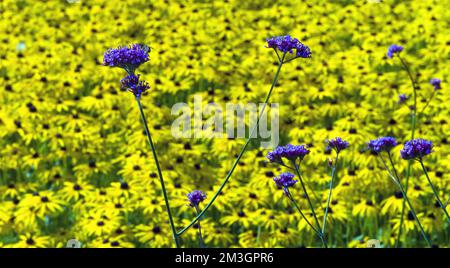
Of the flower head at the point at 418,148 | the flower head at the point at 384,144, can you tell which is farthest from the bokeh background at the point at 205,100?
the flower head at the point at 418,148

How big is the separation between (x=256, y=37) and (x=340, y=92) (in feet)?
6.51

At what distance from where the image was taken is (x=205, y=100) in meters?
7.96

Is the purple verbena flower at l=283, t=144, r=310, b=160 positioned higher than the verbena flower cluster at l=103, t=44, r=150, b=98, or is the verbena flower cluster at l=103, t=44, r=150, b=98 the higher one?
the verbena flower cluster at l=103, t=44, r=150, b=98

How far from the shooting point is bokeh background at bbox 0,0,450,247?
6094mm

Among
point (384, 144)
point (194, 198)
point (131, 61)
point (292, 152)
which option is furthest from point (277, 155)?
point (131, 61)

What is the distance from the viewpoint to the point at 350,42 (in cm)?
1027

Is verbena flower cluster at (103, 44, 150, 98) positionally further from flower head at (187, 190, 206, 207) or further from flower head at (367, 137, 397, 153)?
flower head at (367, 137, 397, 153)

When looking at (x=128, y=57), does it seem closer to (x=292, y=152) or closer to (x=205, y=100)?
(x=292, y=152)

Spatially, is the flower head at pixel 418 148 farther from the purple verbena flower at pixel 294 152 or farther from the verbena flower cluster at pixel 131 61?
the verbena flower cluster at pixel 131 61

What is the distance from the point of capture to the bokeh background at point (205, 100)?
6.09m

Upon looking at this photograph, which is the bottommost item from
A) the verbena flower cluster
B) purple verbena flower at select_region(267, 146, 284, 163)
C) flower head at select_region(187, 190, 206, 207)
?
flower head at select_region(187, 190, 206, 207)

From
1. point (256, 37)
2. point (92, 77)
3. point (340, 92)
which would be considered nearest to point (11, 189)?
point (92, 77)

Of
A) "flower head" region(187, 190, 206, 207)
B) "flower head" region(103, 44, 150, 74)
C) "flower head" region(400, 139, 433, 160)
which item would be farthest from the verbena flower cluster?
"flower head" region(400, 139, 433, 160)

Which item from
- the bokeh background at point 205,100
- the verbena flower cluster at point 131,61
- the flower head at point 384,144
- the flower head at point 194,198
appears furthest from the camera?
the bokeh background at point 205,100
